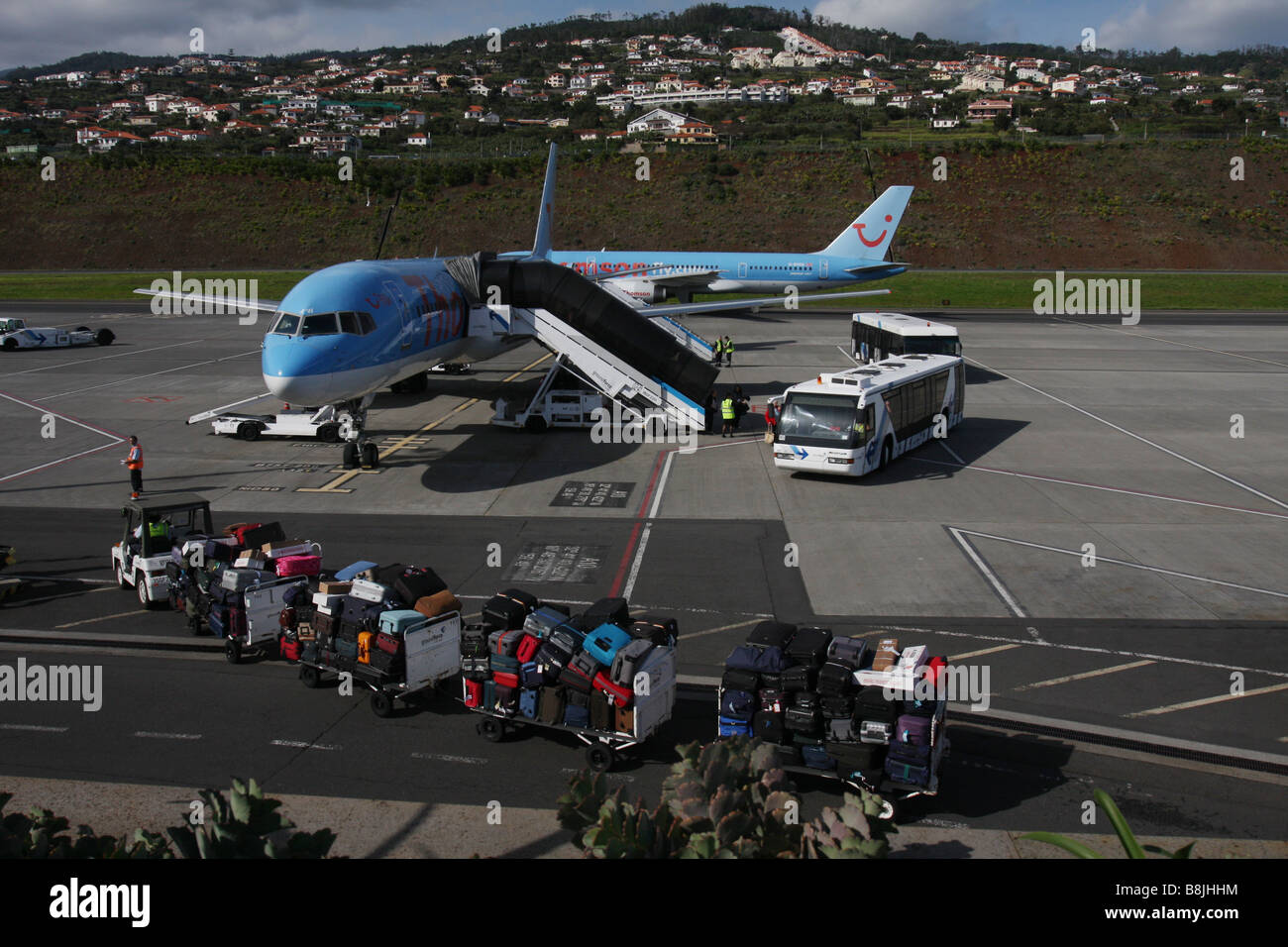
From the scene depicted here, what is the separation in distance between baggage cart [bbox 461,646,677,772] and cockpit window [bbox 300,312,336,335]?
15759 mm

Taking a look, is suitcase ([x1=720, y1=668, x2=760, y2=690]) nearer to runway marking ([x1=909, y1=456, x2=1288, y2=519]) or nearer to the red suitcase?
the red suitcase

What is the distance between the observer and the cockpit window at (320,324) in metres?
26.5

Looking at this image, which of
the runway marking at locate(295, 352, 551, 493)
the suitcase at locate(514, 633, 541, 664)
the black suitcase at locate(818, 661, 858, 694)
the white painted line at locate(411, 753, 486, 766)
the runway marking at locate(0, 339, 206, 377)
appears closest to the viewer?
the black suitcase at locate(818, 661, 858, 694)

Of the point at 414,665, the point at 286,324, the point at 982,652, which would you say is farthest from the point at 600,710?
the point at 286,324

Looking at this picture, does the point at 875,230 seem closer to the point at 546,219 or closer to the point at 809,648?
the point at 546,219

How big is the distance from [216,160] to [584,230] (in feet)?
161

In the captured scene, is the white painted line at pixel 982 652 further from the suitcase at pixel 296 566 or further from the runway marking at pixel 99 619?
the runway marking at pixel 99 619


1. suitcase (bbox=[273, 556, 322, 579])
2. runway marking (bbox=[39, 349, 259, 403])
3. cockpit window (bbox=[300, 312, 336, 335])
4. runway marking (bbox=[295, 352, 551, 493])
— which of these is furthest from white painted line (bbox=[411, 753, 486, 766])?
runway marking (bbox=[39, 349, 259, 403])

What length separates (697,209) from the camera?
11325 centimetres

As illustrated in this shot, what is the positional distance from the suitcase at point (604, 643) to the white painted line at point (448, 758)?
2.08m

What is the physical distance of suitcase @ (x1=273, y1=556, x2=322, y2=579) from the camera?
55.3 ft
